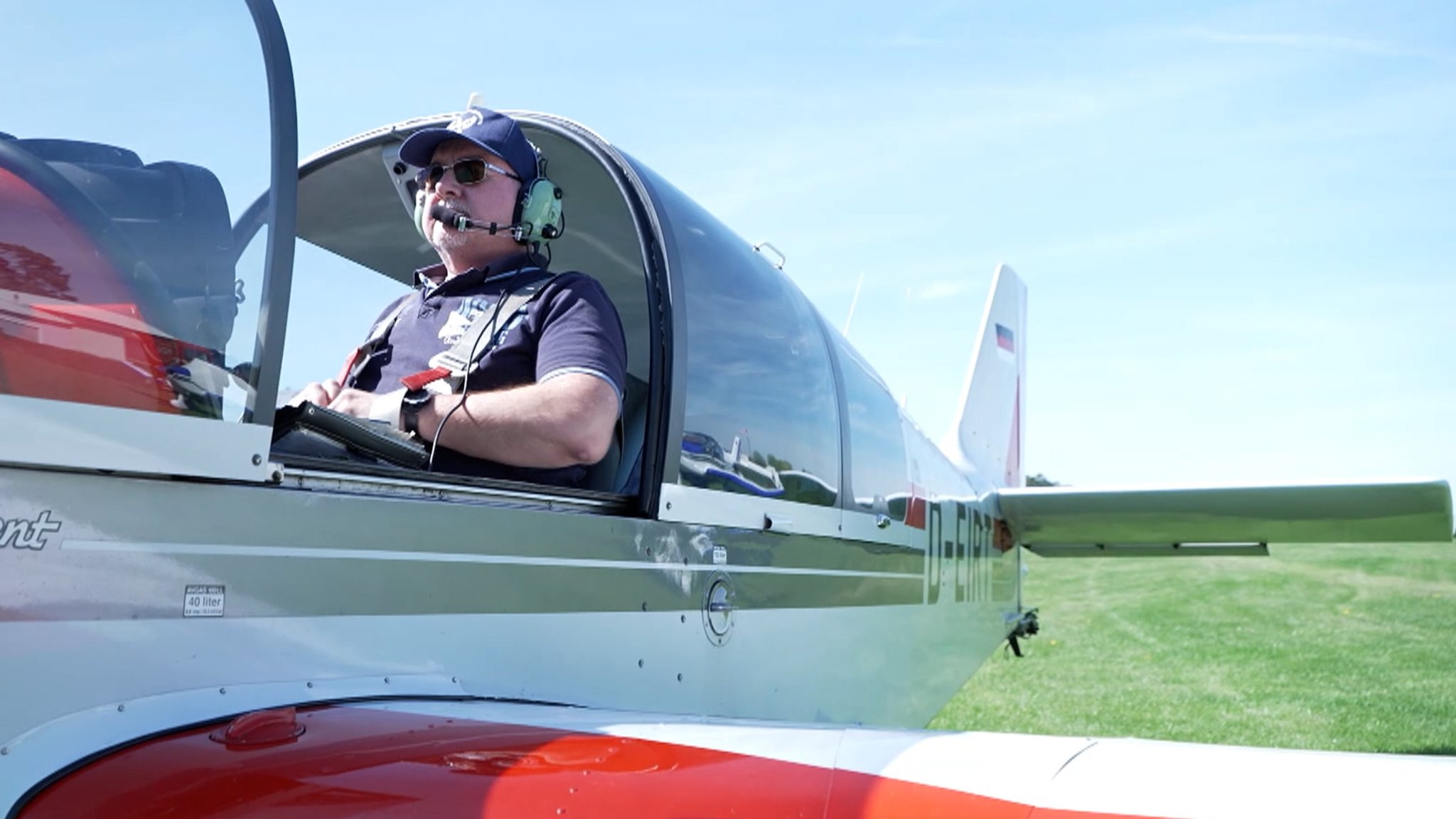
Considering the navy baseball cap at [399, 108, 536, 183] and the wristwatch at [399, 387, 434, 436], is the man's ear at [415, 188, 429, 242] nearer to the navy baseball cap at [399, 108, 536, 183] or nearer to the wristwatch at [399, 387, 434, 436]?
the navy baseball cap at [399, 108, 536, 183]

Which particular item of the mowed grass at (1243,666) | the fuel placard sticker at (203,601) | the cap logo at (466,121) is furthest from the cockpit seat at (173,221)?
the mowed grass at (1243,666)

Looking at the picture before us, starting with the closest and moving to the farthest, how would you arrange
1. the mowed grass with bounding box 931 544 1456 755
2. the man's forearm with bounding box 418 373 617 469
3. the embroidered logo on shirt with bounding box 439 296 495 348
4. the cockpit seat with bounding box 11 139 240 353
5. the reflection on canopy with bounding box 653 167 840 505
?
the cockpit seat with bounding box 11 139 240 353, the man's forearm with bounding box 418 373 617 469, the embroidered logo on shirt with bounding box 439 296 495 348, the reflection on canopy with bounding box 653 167 840 505, the mowed grass with bounding box 931 544 1456 755

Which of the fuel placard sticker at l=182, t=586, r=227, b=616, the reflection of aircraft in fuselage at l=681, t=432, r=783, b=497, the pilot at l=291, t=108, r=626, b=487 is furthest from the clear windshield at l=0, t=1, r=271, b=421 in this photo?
the reflection of aircraft in fuselage at l=681, t=432, r=783, b=497

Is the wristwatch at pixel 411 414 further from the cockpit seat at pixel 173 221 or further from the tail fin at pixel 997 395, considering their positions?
the tail fin at pixel 997 395

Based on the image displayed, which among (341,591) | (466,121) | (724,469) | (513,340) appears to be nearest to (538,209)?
(466,121)

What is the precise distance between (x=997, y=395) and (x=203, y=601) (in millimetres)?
7217

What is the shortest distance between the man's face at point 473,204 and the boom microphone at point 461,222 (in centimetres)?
1

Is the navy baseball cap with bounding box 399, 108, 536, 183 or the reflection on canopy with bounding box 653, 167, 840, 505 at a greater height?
the navy baseball cap with bounding box 399, 108, 536, 183

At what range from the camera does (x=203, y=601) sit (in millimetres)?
1548

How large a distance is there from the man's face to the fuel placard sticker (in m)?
1.31

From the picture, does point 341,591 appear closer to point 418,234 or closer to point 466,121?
point 466,121

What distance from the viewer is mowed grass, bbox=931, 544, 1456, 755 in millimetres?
6984

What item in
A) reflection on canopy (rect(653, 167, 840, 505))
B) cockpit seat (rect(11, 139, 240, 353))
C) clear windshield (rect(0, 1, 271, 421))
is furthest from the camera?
reflection on canopy (rect(653, 167, 840, 505))

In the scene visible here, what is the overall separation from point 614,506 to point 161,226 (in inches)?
44.5
